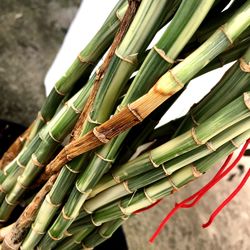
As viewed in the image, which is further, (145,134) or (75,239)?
(75,239)

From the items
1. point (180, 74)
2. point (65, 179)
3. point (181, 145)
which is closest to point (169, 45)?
point (180, 74)

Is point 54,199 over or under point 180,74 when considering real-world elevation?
under

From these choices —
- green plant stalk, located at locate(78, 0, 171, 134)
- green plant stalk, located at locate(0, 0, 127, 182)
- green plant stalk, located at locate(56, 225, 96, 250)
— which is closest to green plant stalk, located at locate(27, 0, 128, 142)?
green plant stalk, located at locate(0, 0, 127, 182)

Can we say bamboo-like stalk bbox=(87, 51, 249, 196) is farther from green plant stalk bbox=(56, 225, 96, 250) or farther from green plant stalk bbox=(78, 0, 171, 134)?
green plant stalk bbox=(56, 225, 96, 250)

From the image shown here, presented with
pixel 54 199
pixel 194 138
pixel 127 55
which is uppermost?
pixel 127 55

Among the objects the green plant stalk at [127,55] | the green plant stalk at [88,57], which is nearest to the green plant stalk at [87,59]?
the green plant stalk at [88,57]

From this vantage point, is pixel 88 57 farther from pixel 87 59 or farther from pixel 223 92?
pixel 223 92

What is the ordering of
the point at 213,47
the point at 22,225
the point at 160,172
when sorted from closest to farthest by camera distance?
the point at 213,47, the point at 160,172, the point at 22,225
